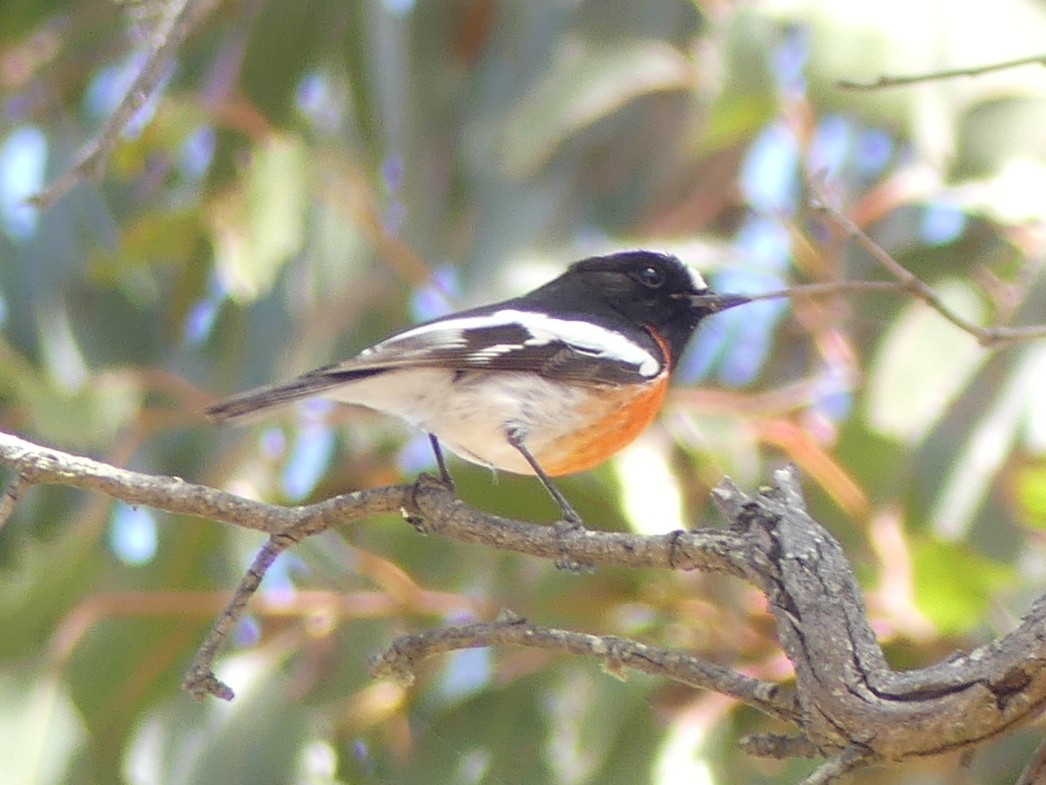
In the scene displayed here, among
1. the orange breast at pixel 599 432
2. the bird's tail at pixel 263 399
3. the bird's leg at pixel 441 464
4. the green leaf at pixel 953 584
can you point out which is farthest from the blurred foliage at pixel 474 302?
the bird's tail at pixel 263 399

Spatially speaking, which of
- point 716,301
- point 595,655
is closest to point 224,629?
point 595,655

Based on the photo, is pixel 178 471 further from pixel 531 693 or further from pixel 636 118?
pixel 636 118

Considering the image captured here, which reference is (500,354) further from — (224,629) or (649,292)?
(224,629)

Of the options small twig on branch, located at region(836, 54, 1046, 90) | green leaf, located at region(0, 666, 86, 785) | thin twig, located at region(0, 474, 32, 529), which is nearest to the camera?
thin twig, located at region(0, 474, 32, 529)

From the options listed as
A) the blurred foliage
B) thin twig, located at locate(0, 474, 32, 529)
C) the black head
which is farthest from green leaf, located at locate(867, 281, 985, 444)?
thin twig, located at locate(0, 474, 32, 529)

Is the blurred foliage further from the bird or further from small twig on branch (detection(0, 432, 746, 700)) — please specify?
small twig on branch (detection(0, 432, 746, 700))

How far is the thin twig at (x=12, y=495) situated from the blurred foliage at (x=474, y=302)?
1.18 m

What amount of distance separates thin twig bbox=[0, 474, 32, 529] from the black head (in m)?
1.77

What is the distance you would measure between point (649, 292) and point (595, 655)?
1.81 meters

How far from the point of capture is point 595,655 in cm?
185

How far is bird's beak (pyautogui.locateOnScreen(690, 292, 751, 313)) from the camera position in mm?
3389

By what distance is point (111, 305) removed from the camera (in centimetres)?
493

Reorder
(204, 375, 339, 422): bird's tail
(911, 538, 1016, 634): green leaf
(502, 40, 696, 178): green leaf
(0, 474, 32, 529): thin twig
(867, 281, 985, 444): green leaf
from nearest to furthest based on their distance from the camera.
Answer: (0, 474, 32, 529): thin twig, (204, 375, 339, 422): bird's tail, (911, 538, 1016, 634): green leaf, (867, 281, 985, 444): green leaf, (502, 40, 696, 178): green leaf

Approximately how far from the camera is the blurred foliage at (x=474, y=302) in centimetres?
343
